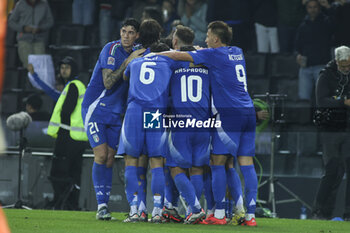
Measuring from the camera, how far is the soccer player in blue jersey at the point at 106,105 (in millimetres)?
6918

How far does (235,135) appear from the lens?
653cm

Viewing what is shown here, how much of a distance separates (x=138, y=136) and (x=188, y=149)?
495 millimetres

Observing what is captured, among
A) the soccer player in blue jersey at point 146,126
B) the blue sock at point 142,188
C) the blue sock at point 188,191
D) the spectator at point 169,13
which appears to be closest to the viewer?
the blue sock at point 188,191

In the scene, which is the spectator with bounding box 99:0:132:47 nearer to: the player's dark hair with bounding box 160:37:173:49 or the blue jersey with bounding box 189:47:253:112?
the player's dark hair with bounding box 160:37:173:49

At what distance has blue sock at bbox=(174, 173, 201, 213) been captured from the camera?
250 inches

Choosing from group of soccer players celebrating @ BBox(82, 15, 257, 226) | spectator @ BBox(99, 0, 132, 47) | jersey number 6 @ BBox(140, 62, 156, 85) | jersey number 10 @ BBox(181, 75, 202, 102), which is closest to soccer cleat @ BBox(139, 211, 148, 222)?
group of soccer players celebrating @ BBox(82, 15, 257, 226)

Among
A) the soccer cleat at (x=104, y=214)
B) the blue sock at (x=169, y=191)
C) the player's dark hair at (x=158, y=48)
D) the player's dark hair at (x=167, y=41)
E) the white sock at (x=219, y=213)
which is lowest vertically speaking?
the soccer cleat at (x=104, y=214)

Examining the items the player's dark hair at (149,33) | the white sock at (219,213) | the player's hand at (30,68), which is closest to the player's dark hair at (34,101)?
the player's hand at (30,68)

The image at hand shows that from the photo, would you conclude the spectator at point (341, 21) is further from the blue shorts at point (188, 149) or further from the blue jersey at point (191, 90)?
the blue shorts at point (188, 149)

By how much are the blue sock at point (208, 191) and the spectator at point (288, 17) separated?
10.2ft

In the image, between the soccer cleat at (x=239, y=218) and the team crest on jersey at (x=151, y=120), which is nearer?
the team crest on jersey at (x=151, y=120)

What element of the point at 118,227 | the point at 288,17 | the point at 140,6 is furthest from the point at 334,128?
the point at 118,227

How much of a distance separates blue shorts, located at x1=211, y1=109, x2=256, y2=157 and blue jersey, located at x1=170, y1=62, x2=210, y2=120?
8.3 inches

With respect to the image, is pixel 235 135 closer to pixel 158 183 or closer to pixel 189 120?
pixel 189 120
